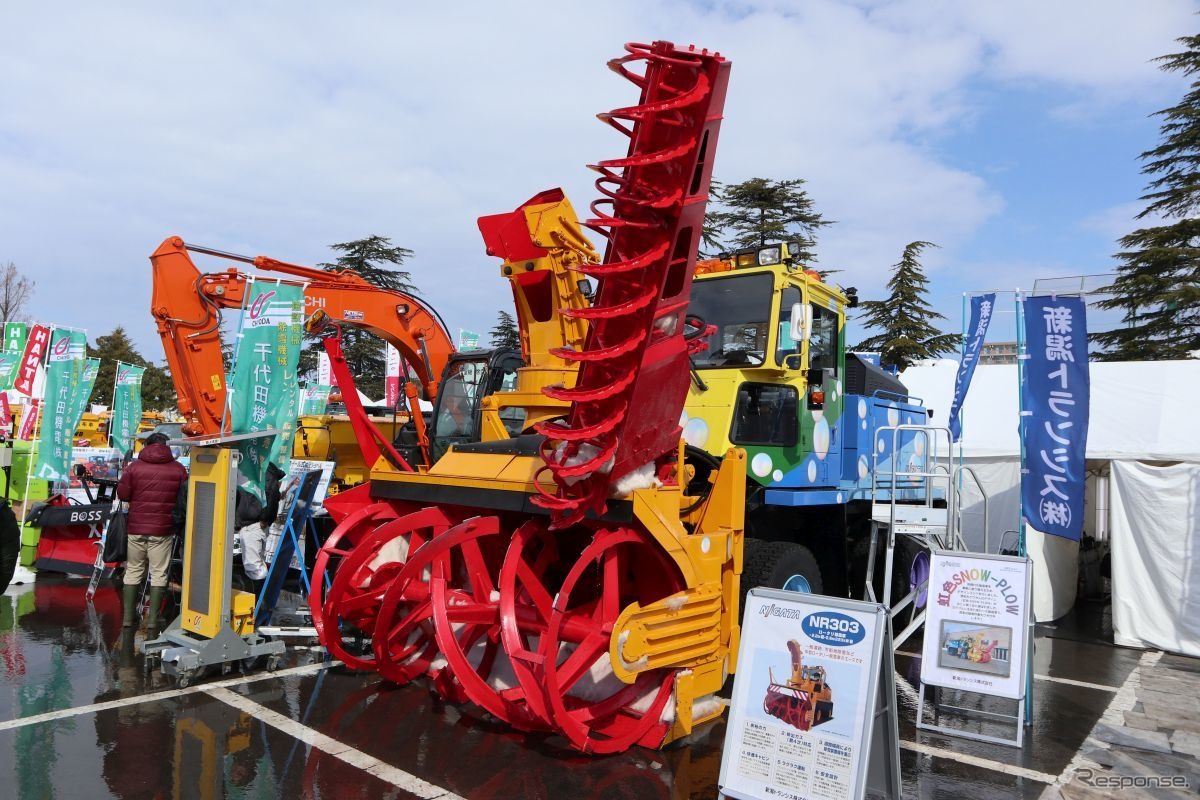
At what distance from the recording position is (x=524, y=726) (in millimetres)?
4691

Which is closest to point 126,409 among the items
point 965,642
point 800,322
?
point 800,322

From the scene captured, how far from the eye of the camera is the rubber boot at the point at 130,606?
7.51m

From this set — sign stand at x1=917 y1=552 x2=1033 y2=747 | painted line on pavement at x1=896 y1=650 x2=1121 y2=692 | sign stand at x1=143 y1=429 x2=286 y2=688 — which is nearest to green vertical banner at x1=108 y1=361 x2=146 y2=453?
sign stand at x1=143 y1=429 x2=286 y2=688

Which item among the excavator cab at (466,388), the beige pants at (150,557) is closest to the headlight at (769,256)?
the excavator cab at (466,388)

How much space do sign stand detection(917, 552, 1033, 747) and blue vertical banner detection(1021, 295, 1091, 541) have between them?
962 millimetres

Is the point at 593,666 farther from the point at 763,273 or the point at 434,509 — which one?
the point at 763,273

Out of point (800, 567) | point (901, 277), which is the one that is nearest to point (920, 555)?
point (800, 567)

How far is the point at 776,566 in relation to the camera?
5.91 metres

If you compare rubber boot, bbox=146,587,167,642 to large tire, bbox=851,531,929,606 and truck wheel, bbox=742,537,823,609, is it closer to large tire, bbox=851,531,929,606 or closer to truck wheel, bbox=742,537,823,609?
truck wheel, bbox=742,537,823,609

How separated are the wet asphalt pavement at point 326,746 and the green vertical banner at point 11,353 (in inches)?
447

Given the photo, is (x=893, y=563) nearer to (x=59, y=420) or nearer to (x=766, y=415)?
(x=766, y=415)

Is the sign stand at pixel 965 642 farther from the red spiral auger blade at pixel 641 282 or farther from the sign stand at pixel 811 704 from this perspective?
the red spiral auger blade at pixel 641 282

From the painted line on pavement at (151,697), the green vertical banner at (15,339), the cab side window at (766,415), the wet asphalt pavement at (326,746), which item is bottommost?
the painted line on pavement at (151,697)

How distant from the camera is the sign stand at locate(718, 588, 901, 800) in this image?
11.2 ft
